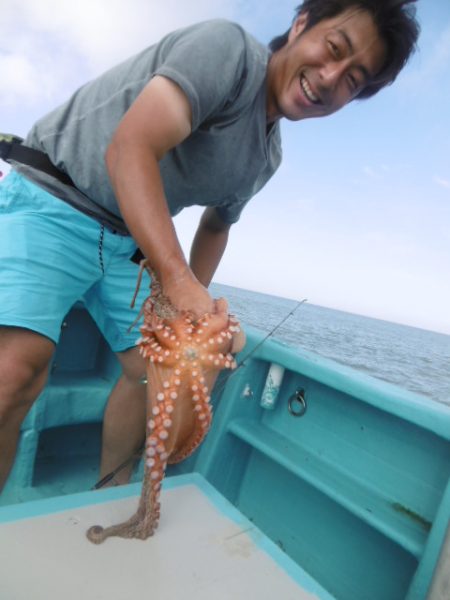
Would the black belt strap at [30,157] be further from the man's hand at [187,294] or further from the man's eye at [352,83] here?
the man's eye at [352,83]

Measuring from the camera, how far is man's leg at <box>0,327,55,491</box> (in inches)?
66.9

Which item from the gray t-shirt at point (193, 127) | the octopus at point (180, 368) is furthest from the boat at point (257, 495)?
the gray t-shirt at point (193, 127)

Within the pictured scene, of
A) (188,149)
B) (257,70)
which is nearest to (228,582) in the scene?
(188,149)

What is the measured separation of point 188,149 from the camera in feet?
6.02

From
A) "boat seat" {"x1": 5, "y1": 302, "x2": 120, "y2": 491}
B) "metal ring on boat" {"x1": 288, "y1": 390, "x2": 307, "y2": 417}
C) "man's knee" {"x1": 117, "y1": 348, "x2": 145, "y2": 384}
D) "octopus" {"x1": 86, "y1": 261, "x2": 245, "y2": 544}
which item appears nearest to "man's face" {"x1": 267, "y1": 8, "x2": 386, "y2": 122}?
"octopus" {"x1": 86, "y1": 261, "x2": 245, "y2": 544}

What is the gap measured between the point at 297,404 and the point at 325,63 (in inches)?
74.5

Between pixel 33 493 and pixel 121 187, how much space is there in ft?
6.92

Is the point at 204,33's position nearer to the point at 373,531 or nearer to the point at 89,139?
the point at 89,139

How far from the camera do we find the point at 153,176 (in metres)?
1.34

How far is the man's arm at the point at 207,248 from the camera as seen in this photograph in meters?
2.70

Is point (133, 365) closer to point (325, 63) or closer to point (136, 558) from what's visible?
point (136, 558)

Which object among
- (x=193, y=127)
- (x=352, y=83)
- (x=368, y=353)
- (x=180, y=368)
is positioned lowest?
(x=368, y=353)

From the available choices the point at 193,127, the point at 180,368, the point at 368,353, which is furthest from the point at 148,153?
the point at 368,353

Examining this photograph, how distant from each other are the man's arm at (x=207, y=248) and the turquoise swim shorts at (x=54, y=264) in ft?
2.04
